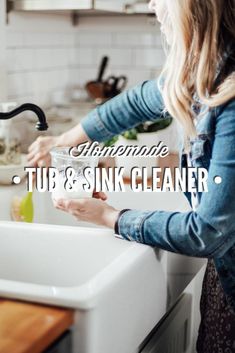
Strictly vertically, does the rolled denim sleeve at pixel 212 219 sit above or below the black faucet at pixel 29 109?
below

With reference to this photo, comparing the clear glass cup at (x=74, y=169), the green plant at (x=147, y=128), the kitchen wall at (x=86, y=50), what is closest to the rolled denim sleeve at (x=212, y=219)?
the clear glass cup at (x=74, y=169)

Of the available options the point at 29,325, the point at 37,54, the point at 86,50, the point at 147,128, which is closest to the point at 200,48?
the point at 29,325

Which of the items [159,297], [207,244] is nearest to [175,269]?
[159,297]

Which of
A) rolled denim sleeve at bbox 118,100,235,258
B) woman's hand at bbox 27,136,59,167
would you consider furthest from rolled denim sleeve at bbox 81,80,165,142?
rolled denim sleeve at bbox 118,100,235,258

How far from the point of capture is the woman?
108 cm

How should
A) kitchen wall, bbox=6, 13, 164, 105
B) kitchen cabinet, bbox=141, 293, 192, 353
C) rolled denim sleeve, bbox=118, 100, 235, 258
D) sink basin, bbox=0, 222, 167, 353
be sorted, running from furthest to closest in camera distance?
kitchen wall, bbox=6, 13, 164, 105, kitchen cabinet, bbox=141, 293, 192, 353, rolled denim sleeve, bbox=118, 100, 235, 258, sink basin, bbox=0, 222, 167, 353

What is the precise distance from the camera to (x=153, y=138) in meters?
2.10

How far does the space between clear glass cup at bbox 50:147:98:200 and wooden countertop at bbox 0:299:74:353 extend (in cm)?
42

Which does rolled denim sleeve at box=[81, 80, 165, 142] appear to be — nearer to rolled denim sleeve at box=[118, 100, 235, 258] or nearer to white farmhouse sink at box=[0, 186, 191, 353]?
white farmhouse sink at box=[0, 186, 191, 353]

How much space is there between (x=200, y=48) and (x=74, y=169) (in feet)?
1.33

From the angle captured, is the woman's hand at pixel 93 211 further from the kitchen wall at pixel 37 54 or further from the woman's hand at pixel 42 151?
the kitchen wall at pixel 37 54

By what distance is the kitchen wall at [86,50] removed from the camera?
2361 mm

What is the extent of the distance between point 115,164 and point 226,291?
950 mm

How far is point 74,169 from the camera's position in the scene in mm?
1400
